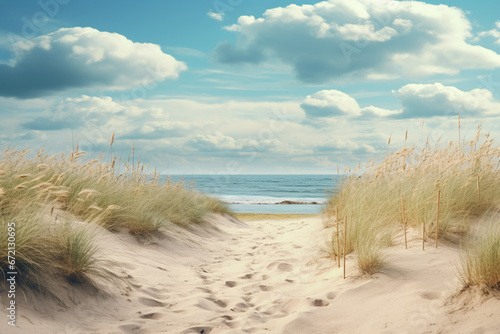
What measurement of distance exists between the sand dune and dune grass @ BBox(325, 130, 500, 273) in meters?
0.26

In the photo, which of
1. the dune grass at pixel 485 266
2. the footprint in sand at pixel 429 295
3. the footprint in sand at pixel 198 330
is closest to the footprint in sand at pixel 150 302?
the footprint in sand at pixel 198 330

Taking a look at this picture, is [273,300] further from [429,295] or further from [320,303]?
[429,295]

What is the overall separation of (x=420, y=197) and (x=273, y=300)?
8.10ft

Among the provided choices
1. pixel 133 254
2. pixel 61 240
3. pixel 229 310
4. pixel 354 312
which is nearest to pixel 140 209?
pixel 133 254

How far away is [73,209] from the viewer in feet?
18.7

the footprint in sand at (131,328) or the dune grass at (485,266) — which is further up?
the dune grass at (485,266)

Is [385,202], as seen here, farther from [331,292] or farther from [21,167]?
[21,167]

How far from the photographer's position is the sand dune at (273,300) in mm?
3111

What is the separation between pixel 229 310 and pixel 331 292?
946mm

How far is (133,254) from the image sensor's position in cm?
534

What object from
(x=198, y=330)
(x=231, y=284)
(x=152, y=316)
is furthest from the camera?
(x=231, y=284)

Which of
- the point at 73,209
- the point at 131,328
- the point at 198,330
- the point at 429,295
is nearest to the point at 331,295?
the point at 429,295

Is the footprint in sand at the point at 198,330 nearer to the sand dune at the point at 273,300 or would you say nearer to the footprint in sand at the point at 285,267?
the sand dune at the point at 273,300

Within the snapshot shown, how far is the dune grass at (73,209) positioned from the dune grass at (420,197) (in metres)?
2.68
